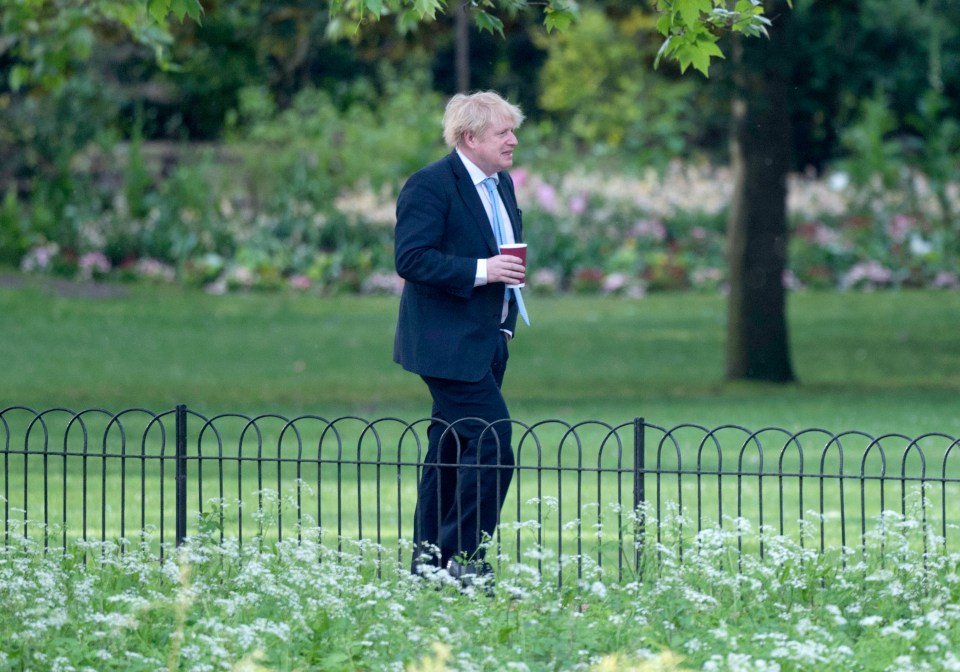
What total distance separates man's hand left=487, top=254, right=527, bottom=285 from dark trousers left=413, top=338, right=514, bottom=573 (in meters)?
0.41

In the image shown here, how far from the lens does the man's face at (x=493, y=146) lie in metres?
6.28

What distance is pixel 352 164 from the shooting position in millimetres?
24328

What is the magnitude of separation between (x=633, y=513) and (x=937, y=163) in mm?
20682

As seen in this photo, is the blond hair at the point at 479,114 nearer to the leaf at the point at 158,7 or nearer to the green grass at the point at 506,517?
the leaf at the point at 158,7

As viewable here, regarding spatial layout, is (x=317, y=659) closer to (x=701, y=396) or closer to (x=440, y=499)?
(x=440, y=499)

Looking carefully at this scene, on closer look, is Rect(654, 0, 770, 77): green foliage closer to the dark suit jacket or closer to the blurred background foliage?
the dark suit jacket

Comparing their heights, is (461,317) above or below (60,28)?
below

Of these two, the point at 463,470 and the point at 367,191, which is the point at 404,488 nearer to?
the point at 463,470

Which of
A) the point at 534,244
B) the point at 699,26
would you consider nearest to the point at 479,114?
the point at 699,26

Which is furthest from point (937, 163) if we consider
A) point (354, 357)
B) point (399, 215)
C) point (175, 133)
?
point (399, 215)

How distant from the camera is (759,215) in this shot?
1510cm

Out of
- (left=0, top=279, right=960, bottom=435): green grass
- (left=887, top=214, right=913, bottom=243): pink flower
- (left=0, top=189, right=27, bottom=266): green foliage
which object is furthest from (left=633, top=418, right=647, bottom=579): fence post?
(left=887, top=214, right=913, bottom=243): pink flower

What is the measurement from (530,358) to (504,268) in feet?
37.5

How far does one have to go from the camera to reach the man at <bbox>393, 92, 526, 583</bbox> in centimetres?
622
